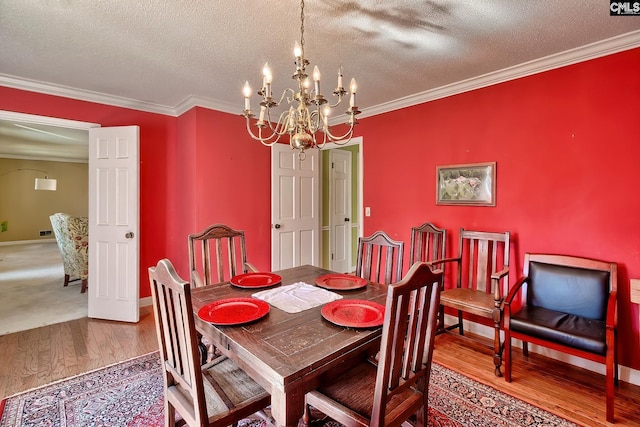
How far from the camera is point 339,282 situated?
6.75 feet

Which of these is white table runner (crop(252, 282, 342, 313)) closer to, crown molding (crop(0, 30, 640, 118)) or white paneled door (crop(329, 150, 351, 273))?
crown molding (crop(0, 30, 640, 118))

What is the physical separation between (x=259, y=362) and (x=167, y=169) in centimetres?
340

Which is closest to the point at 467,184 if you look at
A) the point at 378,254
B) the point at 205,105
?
the point at 378,254

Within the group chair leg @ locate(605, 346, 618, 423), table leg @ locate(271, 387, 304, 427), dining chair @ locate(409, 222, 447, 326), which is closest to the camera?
table leg @ locate(271, 387, 304, 427)

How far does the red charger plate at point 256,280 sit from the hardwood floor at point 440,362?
4.18 ft

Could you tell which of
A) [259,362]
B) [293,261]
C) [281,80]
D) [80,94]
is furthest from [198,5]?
[293,261]

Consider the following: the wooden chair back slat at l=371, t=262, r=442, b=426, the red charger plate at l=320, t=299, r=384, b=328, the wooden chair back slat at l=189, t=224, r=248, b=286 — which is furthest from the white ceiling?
the red charger plate at l=320, t=299, r=384, b=328

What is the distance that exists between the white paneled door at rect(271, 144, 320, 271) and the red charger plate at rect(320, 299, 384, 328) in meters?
2.46

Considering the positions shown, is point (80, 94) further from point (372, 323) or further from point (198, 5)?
point (372, 323)

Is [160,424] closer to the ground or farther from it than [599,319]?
closer to the ground

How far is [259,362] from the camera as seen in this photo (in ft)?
3.69

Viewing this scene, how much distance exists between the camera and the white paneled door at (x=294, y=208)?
400cm

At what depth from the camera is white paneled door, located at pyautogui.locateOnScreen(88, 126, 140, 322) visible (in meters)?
3.24

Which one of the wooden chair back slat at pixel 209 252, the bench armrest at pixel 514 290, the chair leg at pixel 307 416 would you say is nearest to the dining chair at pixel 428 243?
the bench armrest at pixel 514 290
